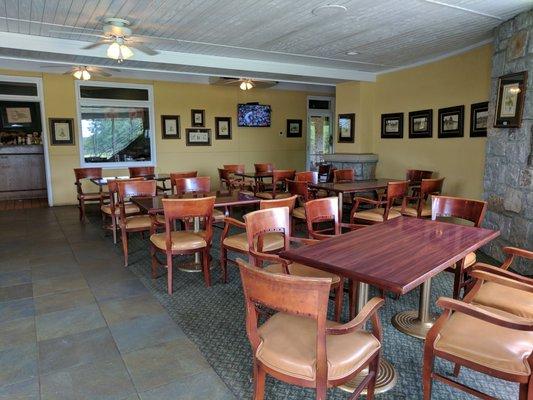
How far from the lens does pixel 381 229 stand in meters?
2.69

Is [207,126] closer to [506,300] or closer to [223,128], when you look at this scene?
[223,128]

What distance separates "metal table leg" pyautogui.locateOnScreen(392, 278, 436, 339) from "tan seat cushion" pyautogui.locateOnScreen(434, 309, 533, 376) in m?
0.81

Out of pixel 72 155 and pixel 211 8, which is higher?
pixel 211 8

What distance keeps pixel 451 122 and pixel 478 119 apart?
53cm

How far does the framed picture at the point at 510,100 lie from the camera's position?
3754 mm

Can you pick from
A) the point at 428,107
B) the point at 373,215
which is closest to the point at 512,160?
the point at 373,215

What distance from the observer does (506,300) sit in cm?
214

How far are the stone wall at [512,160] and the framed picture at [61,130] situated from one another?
7.28 meters

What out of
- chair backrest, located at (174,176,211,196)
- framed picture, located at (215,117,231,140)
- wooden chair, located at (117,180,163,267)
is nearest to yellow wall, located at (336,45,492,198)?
framed picture, located at (215,117,231,140)

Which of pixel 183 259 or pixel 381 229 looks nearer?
pixel 381 229

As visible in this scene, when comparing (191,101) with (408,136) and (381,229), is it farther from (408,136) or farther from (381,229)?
(381,229)

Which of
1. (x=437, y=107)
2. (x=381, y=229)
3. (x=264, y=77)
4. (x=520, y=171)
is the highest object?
(x=264, y=77)

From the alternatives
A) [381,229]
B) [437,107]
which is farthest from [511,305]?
[437,107]

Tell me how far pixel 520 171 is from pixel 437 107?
2.55 meters
